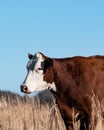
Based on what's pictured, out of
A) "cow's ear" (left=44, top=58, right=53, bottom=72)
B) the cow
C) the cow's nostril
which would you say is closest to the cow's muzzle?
the cow's nostril

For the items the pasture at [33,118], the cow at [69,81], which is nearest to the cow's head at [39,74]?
the cow at [69,81]

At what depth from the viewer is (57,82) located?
10.9 m

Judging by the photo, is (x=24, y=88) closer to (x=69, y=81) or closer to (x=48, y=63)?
(x=48, y=63)

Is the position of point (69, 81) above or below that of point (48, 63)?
below

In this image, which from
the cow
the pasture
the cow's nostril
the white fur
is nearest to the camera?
the pasture

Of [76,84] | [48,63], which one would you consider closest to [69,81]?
[76,84]

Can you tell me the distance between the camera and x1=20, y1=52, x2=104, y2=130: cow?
10.4 metres

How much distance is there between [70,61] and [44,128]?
5.37ft

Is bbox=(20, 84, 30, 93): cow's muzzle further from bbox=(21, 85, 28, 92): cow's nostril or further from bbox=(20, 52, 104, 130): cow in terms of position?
bbox=(20, 52, 104, 130): cow

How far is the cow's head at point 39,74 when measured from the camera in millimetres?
10211

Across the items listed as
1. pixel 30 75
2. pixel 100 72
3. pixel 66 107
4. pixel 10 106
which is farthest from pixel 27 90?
pixel 10 106

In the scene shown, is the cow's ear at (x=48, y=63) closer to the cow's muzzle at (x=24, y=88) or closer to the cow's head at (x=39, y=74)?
the cow's head at (x=39, y=74)

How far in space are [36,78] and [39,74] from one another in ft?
0.39

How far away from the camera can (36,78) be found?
33.9 feet
